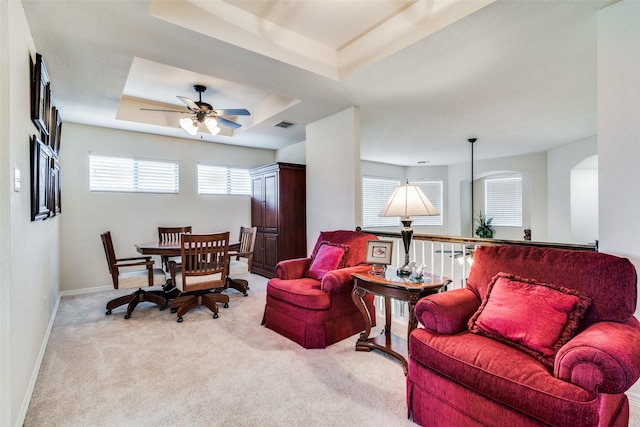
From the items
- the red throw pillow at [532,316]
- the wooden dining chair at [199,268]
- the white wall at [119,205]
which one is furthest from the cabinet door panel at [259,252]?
the red throw pillow at [532,316]

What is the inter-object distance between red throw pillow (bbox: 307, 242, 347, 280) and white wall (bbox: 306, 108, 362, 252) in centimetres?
74

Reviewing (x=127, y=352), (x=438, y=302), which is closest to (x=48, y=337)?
(x=127, y=352)

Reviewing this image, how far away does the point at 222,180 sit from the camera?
596 centimetres

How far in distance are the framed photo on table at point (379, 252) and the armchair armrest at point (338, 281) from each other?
18 centimetres

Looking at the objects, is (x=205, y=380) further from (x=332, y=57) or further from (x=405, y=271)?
(x=332, y=57)

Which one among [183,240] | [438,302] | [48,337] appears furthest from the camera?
[183,240]

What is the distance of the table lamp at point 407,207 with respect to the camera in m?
2.41

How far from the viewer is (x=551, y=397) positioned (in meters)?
1.25

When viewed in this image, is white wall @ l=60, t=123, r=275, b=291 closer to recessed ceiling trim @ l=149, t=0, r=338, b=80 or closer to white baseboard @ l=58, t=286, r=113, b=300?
white baseboard @ l=58, t=286, r=113, b=300

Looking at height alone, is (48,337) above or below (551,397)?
below

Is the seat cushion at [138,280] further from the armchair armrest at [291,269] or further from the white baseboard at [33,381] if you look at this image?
the armchair armrest at [291,269]

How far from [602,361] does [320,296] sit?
186 centimetres

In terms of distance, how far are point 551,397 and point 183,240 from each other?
10.1 feet

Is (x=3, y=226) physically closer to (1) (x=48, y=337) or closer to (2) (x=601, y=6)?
(1) (x=48, y=337)
